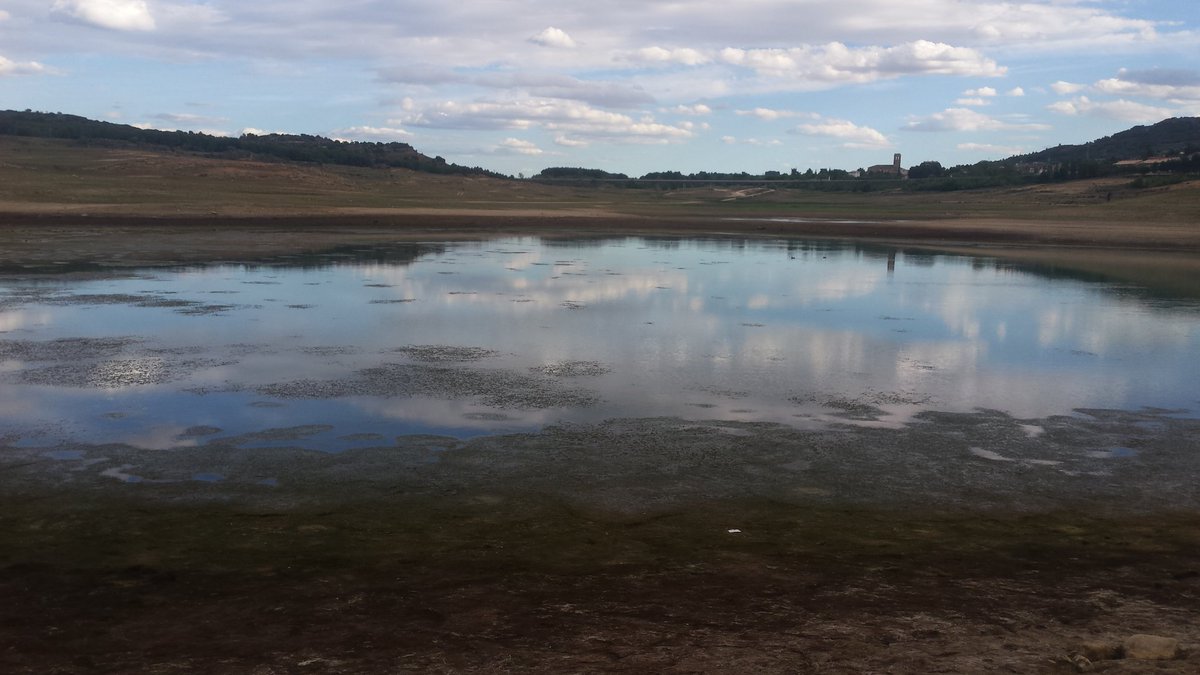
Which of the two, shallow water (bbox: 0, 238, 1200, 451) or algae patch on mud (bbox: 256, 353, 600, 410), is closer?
shallow water (bbox: 0, 238, 1200, 451)

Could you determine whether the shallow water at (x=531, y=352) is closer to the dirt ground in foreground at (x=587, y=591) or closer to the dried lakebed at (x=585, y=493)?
the dried lakebed at (x=585, y=493)

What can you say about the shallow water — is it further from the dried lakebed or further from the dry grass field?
the dry grass field

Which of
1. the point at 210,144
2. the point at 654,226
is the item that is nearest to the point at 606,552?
the point at 654,226

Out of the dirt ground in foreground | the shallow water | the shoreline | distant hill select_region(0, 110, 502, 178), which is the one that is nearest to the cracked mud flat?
the dirt ground in foreground

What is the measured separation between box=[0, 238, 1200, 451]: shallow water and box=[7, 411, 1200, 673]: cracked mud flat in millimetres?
989

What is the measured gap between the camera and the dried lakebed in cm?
584

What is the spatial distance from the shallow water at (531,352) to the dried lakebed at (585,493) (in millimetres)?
101

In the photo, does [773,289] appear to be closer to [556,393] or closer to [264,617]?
[556,393]

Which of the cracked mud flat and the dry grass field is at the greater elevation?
the dry grass field

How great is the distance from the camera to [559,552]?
24.2ft

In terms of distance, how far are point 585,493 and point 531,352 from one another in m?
7.23

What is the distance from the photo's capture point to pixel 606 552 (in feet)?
24.2

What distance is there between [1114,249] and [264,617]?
1779 inches

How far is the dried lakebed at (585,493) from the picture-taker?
5844 mm
